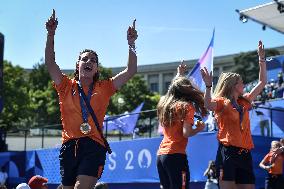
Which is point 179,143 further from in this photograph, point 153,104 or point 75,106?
point 153,104

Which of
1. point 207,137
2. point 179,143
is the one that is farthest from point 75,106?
point 207,137

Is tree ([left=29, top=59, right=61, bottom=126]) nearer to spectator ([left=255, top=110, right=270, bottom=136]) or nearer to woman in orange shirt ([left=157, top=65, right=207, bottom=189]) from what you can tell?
spectator ([left=255, top=110, right=270, bottom=136])

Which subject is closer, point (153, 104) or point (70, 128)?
point (70, 128)

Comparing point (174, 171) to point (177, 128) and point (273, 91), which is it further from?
point (273, 91)

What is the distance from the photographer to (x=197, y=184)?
13422 mm

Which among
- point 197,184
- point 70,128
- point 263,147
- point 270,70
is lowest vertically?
point 197,184

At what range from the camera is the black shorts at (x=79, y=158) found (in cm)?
447

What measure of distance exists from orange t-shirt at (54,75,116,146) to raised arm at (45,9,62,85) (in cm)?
7

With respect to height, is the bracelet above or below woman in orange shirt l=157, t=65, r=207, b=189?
above

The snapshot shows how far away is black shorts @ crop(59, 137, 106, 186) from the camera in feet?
14.7

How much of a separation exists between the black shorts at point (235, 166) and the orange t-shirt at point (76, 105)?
Answer: 164 cm

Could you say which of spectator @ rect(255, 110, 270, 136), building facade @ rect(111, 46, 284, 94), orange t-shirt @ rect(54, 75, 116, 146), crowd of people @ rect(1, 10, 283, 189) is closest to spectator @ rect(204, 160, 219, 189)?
spectator @ rect(255, 110, 270, 136)

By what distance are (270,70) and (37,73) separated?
44.8 metres

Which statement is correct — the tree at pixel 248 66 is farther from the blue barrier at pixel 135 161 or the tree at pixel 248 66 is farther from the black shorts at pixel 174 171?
the black shorts at pixel 174 171
